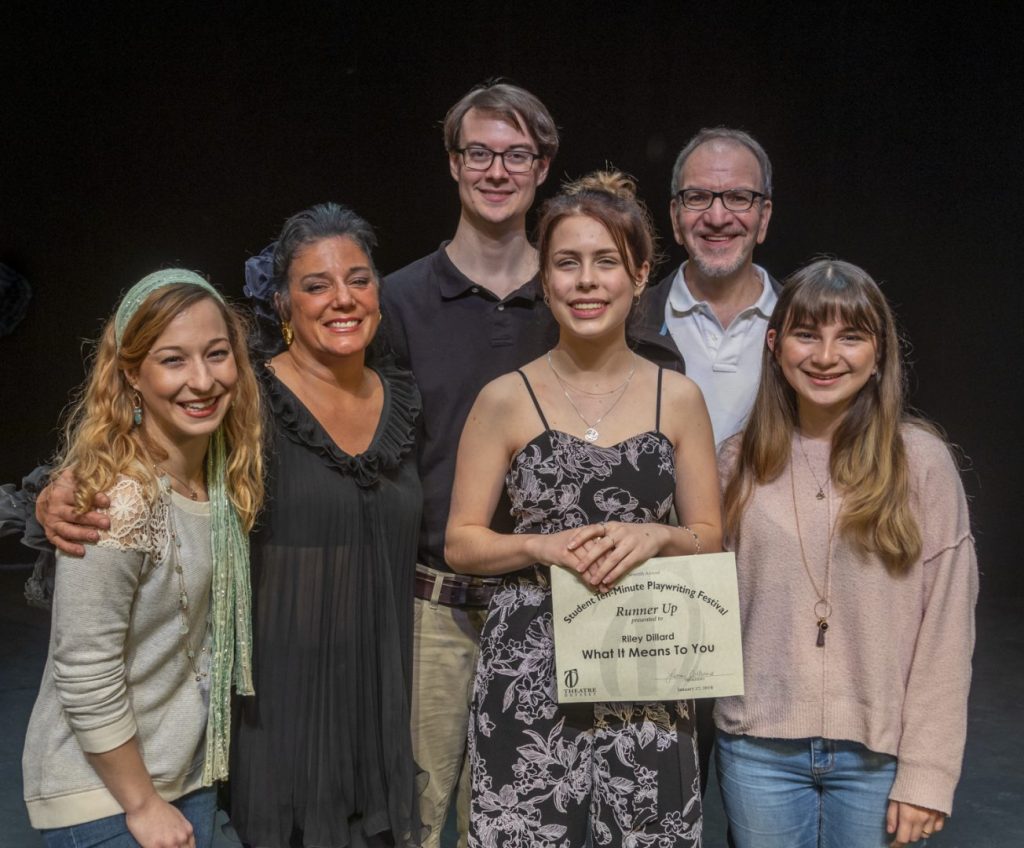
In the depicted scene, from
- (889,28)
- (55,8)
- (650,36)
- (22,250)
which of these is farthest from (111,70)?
(889,28)

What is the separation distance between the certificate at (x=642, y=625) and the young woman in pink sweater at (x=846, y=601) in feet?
0.67

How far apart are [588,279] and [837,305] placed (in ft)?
1.48

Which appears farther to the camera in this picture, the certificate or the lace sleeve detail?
the certificate

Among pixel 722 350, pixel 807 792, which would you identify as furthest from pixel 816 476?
pixel 722 350

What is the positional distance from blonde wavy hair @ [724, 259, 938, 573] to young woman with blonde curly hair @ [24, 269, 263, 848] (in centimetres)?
91

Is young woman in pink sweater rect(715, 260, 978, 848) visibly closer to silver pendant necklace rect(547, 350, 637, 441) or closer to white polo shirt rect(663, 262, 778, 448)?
silver pendant necklace rect(547, 350, 637, 441)

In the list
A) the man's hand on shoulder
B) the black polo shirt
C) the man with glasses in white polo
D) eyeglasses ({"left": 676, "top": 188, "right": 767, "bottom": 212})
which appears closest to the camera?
the man's hand on shoulder

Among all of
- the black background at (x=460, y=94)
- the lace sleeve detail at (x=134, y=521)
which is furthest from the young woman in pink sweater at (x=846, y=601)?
the black background at (x=460, y=94)

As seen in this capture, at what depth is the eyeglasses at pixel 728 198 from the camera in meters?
2.72

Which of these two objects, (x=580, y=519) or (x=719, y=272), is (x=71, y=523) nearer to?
(x=580, y=519)

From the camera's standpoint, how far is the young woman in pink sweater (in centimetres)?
189

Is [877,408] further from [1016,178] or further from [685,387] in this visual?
[1016,178]
